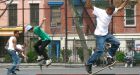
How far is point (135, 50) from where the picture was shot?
1130 inches

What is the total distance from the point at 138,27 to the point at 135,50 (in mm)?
13227

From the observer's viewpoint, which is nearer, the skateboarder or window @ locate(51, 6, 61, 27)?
the skateboarder

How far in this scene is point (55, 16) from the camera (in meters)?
41.2

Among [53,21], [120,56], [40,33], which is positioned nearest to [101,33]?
[40,33]

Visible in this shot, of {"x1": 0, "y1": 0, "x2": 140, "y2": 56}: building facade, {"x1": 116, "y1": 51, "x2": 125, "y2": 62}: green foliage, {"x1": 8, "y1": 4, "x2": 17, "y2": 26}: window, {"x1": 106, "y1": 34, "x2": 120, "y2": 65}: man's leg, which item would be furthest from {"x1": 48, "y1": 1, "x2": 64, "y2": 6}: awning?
{"x1": 106, "y1": 34, "x2": 120, "y2": 65}: man's leg

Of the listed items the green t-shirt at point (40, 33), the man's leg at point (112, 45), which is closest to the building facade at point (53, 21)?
the green t-shirt at point (40, 33)

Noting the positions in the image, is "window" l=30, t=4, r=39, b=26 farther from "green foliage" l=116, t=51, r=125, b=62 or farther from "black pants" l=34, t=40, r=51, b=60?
"black pants" l=34, t=40, r=51, b=60

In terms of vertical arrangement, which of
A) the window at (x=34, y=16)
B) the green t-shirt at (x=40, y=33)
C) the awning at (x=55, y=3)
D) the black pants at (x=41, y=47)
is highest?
the awning at (x=55, y=3)

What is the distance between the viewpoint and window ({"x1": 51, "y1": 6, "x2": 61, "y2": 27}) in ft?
134

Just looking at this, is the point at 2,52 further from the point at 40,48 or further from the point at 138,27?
the point at 40,48

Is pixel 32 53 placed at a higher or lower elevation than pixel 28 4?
lower

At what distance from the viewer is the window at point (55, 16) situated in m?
40.8

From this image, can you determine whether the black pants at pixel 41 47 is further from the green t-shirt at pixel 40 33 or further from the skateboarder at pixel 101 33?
the skateboarder at pixel 101 33

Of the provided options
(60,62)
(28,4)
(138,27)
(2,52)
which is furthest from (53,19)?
(60,62)
